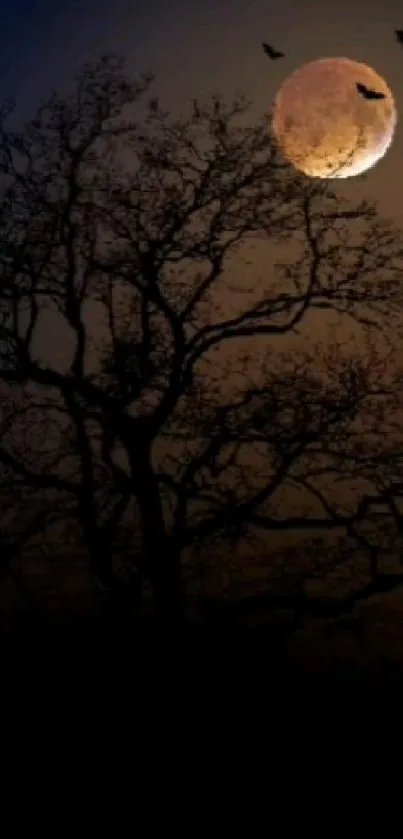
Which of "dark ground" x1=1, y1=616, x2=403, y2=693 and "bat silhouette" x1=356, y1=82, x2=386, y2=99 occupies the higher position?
"bat silhouette" x1=356, y1=82, x2=386, y2=99

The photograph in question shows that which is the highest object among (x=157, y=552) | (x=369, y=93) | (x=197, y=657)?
(x=369, y=93)

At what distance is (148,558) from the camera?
26.3 ft

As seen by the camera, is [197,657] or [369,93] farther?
[197,657]

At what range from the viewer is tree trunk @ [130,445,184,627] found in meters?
8.00

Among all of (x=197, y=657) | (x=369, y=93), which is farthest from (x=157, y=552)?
(x=369, y=93)

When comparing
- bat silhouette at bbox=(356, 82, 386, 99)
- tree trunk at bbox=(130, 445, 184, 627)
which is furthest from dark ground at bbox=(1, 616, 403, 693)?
bat silhouette at bbox=(356, 82, 386, 99)

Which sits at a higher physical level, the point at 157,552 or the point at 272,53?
the point at 272,53

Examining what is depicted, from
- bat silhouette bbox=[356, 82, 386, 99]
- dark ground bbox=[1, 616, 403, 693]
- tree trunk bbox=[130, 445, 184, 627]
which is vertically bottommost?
dark ground bbox=[1, 616, 403, 693]

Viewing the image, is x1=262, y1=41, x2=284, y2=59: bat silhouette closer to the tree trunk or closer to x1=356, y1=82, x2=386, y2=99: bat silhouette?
x1=356, y1=82, x2=386, y2=99: bat silhouette

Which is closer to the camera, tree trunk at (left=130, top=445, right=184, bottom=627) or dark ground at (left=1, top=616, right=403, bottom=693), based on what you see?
tree trunk at (left=130, top=445, right=184, bottom=627)

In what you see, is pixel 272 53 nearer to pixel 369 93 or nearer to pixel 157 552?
pixel 369 93

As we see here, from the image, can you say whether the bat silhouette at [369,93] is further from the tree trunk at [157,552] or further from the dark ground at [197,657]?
the dark ground at [197,657]

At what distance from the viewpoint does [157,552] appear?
7.99 metres

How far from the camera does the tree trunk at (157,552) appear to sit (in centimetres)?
800
